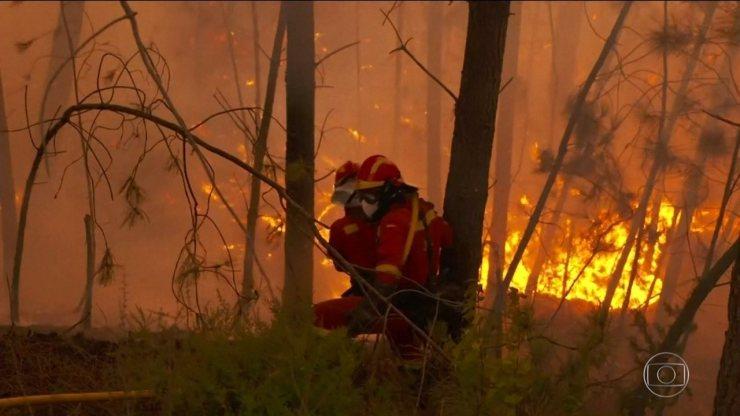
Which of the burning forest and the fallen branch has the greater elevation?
the burning forest

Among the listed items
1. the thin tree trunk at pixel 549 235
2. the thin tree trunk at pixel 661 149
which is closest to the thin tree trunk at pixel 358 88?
the thin tree trunk at pixel 549 235

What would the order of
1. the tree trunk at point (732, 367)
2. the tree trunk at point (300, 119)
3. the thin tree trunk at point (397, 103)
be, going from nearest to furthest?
the tree trunk at point (732, 367), the tree trunk at point (300, 119), the thin tree trunk at point (397, 103)

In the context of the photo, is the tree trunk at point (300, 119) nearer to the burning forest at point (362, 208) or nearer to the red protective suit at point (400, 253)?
the burning forest at point (362, 208)

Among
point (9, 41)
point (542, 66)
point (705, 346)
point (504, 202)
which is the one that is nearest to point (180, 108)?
point (9, 41)

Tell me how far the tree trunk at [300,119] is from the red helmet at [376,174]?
0.92 m

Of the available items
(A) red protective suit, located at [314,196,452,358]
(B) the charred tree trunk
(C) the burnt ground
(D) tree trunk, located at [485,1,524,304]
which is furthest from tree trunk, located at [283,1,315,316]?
(D) tree trunk, located at [485,1,524,304]

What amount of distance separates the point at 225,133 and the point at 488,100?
19.5ft

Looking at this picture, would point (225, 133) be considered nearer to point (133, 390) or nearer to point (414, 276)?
point (414, 276)

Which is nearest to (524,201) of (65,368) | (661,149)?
A: (661,149)

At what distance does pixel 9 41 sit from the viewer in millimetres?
3975

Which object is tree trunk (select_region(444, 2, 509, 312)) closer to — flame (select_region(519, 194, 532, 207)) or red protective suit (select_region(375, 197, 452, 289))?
red protective suit (select_region(375, 197, 452, 289))

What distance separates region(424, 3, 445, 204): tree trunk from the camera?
9.09 meters

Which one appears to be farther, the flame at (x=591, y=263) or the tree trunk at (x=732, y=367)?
the flame at (x=591, y=263)

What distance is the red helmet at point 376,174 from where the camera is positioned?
9.71 ft
